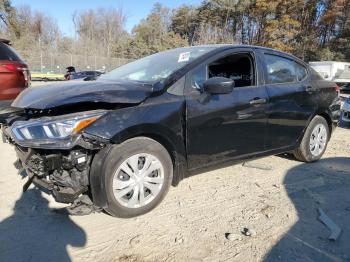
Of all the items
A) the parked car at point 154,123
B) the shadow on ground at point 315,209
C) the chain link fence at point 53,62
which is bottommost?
the shadow on ground at point 315,209

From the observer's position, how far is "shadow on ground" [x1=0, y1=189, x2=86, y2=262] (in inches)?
110

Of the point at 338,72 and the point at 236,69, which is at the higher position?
the point at 338,72

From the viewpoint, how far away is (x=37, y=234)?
3.08 metres

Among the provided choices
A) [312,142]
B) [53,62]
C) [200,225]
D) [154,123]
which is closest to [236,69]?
[154,123]

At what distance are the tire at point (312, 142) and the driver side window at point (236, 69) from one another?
4.51 feet

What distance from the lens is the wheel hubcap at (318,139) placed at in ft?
17.4

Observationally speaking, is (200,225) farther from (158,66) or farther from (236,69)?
(236,69)

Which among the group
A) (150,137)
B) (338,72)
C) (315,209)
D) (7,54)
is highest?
(338,72)

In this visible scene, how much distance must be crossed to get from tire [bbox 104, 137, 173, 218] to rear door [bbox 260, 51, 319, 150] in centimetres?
→ 165

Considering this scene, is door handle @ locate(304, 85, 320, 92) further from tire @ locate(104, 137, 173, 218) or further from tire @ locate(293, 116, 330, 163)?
tire @ locate(104, 137, 173, 218)

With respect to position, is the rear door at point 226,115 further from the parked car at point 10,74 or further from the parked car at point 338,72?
the parked car at point 338,72

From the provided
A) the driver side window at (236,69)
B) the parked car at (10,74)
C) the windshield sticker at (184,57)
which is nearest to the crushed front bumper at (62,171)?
the windshield sticker at (184,57)

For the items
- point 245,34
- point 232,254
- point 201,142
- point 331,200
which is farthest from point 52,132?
point 245,34

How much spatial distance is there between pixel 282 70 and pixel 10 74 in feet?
14.3
